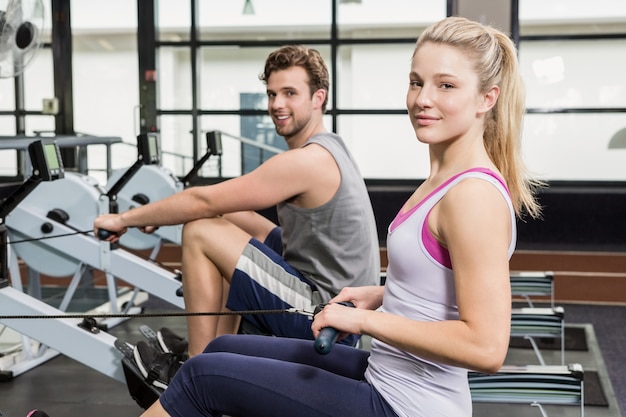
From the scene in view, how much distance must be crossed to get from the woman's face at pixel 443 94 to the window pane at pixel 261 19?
219 inches

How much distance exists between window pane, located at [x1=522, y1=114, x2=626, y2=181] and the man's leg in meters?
4.56

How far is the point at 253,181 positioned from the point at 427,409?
106cm

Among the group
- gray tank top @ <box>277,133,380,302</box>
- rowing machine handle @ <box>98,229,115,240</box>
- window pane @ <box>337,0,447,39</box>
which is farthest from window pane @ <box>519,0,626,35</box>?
rowing machine handle @ <box>98,229,115,240</box>

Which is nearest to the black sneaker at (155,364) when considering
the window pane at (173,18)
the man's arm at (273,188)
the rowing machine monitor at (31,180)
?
the man's arm at (273,188)

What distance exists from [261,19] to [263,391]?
235 inches

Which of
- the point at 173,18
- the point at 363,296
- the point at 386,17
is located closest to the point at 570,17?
the point at 386,17

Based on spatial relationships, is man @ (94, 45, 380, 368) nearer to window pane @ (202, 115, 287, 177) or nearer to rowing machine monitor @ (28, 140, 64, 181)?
rowing machine monitor @ (28, 140, 64, 181)

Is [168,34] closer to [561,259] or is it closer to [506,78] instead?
[561,259]

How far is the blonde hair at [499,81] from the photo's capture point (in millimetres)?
1288

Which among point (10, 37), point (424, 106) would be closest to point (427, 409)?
point (424, 106)

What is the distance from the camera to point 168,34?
22.6ft

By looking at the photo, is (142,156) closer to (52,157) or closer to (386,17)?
(52,157)

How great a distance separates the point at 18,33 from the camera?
3.69 meters

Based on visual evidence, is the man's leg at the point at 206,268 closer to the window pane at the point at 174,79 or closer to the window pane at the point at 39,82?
the window pane at the point at 174,79
